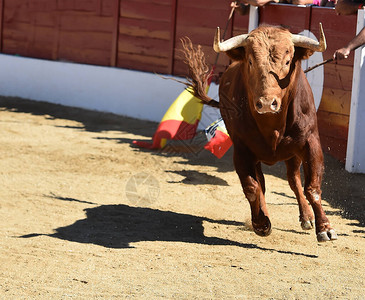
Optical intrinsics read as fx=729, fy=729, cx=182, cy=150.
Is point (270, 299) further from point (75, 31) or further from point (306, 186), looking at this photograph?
point (75, 31)

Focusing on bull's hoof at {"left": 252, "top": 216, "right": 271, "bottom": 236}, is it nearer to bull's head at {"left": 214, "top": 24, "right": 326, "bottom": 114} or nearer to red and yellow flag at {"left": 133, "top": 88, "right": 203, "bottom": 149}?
bull's head at {"left": 214, "top": 24, "right": 326, "bottom": 114}

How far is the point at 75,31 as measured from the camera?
1141 centimetres

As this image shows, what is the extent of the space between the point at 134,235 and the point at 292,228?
115 centimetres

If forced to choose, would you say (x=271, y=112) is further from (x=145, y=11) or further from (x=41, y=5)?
(x=41, y=5)

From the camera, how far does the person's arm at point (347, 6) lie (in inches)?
264

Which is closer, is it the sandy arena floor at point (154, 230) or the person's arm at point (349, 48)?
the sandy arena floor at point (154, 230)

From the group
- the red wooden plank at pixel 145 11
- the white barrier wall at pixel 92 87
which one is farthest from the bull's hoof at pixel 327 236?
the red wooden plank at pixel 145 11

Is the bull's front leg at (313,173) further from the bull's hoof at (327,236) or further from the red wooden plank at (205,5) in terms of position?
the red wooden plank at (205,5)

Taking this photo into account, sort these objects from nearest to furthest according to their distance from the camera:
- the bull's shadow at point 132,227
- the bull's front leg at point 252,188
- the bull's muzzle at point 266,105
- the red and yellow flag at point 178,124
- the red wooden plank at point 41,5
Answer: the bull's muzzle at point 266,105 < the bull's front leg at point 252,188 < the bull's shadow at point 132,227 < the red and yellow flag at point 178,124 < the red wooden plank at point 41,5

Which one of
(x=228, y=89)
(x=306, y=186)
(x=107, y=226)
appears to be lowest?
(x=107, y=226)

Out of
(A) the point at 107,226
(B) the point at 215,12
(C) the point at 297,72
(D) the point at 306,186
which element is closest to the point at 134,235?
(A) the point at 107,226

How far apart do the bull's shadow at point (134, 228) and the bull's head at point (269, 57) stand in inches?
42.3

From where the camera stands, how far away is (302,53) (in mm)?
4410

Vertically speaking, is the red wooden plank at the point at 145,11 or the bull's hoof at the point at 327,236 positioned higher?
the red wooden plank at the point at 145,11
